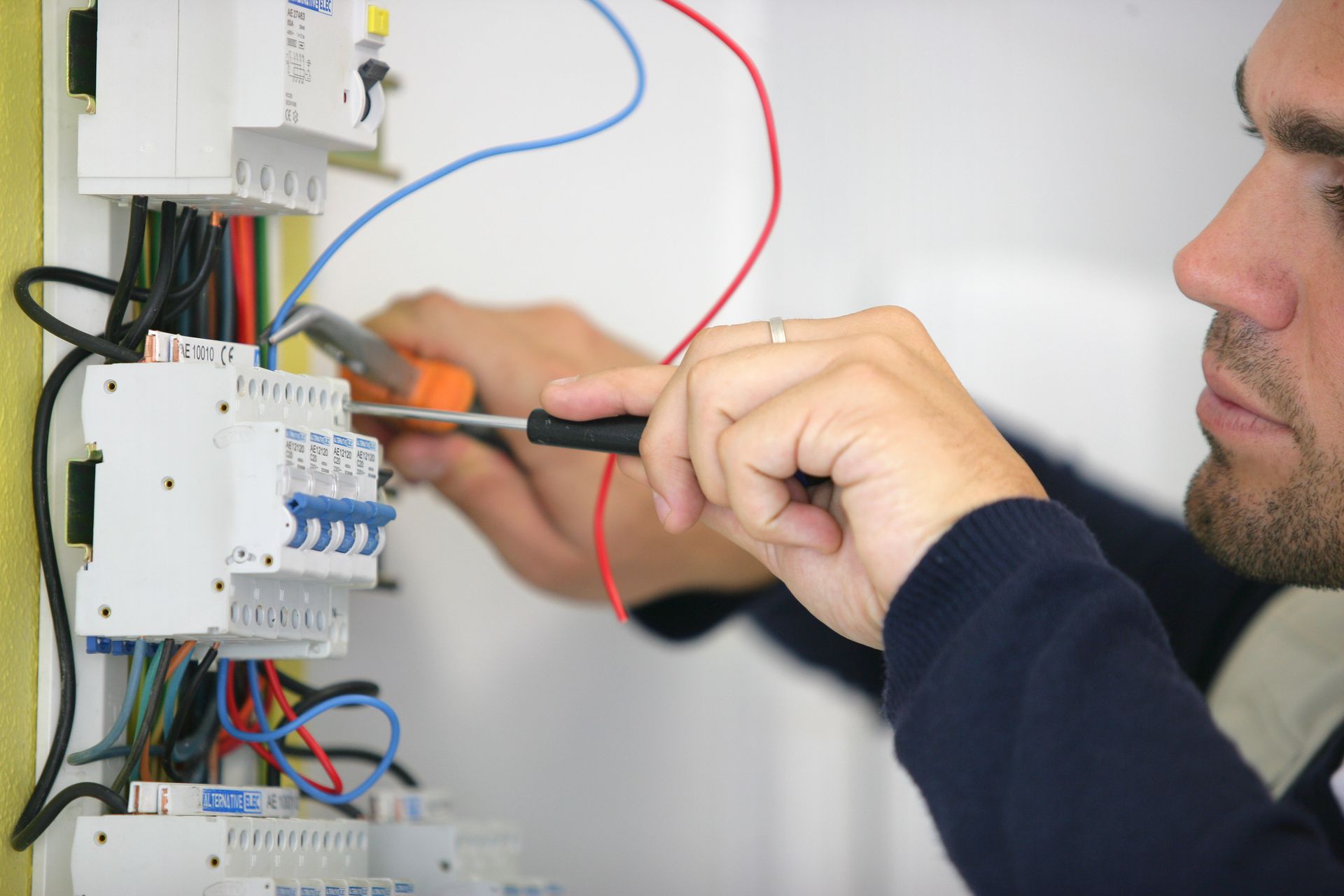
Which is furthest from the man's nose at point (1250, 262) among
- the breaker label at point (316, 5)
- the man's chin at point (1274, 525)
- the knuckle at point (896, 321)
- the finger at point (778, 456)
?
the breaker label at point (316, 5)

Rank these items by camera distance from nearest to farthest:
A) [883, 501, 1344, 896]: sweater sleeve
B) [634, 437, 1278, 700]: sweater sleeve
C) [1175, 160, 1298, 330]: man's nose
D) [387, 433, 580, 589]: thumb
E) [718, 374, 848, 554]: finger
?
[883, 501, 1344, 896]: sweater sleeve < [718, 374, 848, 554]: finger < [1175, 160, 1298, 330]: man's nose < [387, 433, 580, 589]: thumb < [634, 437, 1278, 700]: sweater sleeve

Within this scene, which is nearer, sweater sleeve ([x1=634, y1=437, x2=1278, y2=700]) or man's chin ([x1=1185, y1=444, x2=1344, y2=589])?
man's chin ([x1=1185, y1=444, x2=1344, y2=589])

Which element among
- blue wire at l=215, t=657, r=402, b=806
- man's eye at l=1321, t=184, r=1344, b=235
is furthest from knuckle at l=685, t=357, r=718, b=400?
man's eye at l=1321, t=184, r=1344, b=235

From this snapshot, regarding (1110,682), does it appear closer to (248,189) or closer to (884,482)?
(884,482)

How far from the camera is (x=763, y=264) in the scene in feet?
4.96

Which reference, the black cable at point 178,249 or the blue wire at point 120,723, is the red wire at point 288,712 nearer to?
the blue wire at point 120,723

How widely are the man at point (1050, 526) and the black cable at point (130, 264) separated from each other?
0.29 metres

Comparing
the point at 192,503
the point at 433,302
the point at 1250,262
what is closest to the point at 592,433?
the point at 192,503

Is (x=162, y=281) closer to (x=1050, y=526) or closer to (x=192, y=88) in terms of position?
(x=192, y=88)

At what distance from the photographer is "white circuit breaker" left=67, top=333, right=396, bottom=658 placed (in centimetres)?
69

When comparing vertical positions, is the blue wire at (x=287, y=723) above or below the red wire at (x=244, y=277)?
below

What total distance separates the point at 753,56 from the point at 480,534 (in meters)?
0.76

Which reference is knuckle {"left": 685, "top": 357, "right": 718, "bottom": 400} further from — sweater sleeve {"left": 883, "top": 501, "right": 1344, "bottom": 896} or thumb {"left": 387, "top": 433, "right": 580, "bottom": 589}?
thumb {"left": 387, "top": 433, "right": 580, "bottom": 589}

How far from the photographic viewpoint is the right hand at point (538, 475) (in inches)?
52.0
